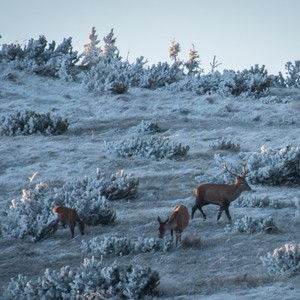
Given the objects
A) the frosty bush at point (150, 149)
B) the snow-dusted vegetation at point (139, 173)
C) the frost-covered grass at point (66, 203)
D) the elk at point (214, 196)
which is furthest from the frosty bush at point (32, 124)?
the elk at point (214, 196)

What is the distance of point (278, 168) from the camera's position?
12.3 m

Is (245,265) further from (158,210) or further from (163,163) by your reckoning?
(163,163)

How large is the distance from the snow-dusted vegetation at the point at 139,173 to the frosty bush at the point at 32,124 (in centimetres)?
3

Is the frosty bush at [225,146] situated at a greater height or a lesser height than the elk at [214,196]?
greater

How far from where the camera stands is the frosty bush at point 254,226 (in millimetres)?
9078

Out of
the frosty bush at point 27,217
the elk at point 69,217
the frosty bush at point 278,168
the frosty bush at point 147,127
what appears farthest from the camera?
the frosty bush at point 147,127

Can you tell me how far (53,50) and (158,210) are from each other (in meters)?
16.7

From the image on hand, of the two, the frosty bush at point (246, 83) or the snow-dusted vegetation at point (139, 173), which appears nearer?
the snow-dusted vegetation at point (139, 173)

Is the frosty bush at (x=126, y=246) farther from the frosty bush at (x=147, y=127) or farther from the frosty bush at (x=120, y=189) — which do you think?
the frosty bush at (x=147, y=127)

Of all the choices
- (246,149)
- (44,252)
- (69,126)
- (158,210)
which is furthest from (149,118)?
(44,252)

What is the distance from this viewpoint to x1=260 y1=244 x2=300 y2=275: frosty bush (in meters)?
6.95

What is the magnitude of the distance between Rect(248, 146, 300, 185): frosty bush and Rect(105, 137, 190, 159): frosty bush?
6.59 ft

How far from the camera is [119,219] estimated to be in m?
10.2

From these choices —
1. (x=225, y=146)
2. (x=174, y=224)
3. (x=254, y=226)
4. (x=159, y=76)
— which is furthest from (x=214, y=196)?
(x=159, y=76)
